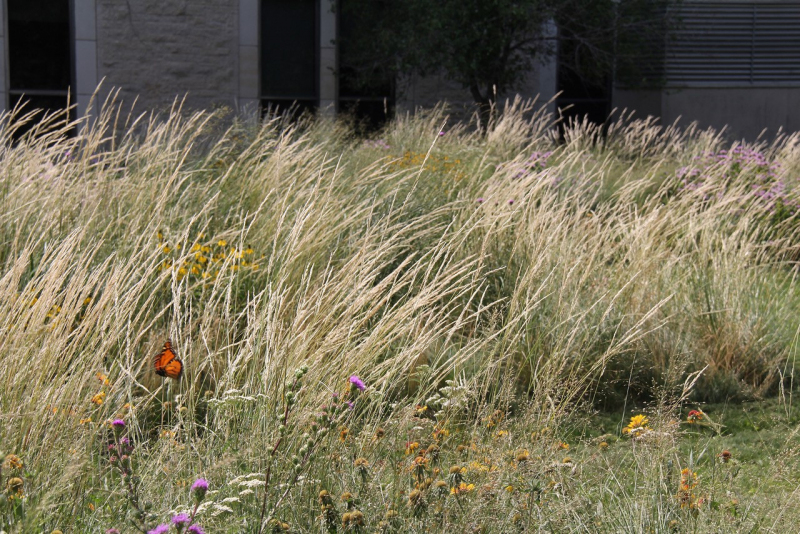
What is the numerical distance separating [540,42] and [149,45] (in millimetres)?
5881

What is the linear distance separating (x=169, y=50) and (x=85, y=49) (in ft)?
3.87

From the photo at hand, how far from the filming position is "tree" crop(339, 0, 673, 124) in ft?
40.3

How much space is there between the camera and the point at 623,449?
3354 mm

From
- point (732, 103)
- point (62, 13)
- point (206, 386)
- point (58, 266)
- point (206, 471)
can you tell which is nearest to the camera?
point (206, 471)

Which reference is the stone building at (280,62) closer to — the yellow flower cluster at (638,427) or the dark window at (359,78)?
the dark window at (359,78)

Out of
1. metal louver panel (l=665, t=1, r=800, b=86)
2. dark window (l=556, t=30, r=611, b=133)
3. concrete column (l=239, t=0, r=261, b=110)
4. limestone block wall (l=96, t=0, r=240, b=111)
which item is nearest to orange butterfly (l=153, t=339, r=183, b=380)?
limestone block wall (l=96, t=0, r=240, b=111)

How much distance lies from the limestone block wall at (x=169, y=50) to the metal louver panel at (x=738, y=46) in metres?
7.43

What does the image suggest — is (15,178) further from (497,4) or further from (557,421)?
(497,4)

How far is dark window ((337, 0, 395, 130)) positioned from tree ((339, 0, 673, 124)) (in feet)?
0.08

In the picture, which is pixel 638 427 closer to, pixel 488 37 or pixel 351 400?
pixel 351 400

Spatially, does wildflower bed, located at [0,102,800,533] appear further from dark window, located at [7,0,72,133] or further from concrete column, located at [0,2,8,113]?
dark window, located at [7,0,72,133]

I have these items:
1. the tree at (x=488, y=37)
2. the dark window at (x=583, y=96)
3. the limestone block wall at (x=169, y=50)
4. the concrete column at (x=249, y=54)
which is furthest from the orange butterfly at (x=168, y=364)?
the dark window at (x=583, y=96)

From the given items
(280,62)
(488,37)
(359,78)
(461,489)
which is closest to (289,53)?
(280,62)

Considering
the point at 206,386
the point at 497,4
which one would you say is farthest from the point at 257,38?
the point at 206,386
